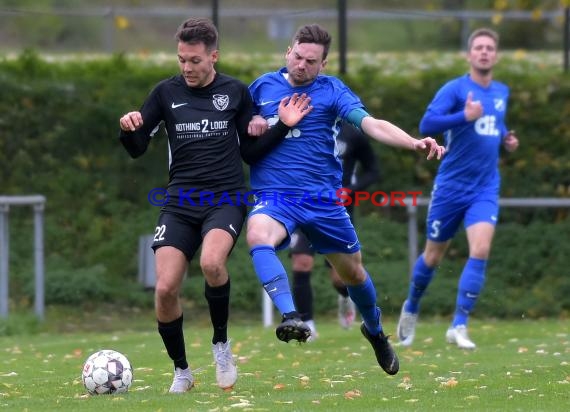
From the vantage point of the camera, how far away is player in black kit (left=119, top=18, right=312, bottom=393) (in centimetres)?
736

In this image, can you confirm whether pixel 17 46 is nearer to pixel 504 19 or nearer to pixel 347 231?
pixel 504 19

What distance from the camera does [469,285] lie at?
10547 mm

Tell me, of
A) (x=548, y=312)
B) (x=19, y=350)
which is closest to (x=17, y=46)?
(x=19, y=350)

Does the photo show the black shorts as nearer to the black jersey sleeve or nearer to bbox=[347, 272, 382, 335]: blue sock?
bbox=[347, 272, 382, 335]: blue sock

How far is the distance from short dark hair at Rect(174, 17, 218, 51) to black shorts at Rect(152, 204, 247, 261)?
3.29 ft

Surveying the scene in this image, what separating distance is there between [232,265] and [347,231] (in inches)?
276

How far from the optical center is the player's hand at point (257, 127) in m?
7.66

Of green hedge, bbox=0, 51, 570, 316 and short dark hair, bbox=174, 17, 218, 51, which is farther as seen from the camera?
green hedge, bbox=0, 51, 570, 316

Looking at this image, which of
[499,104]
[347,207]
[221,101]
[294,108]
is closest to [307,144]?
[294,108]

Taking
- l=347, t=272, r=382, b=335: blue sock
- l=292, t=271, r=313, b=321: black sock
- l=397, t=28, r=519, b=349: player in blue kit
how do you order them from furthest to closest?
1. l=292, t=271, r=313, b=321: black sock
2. l=397, t=28, r=519, b=349: player in blue kit
3. l=347, t=272, r=382, b=335: blue sock

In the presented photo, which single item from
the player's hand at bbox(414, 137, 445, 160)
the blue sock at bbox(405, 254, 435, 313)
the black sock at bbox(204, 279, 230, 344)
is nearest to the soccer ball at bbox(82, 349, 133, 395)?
the black sock at bbox(204, 279, 230, 344)

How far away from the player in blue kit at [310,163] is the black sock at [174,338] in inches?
27.8

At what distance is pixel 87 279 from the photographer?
14.6m

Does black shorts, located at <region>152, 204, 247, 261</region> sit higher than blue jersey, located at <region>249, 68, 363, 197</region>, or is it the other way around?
blue jersey, located at <region>249, 68, 363, 197</region>
